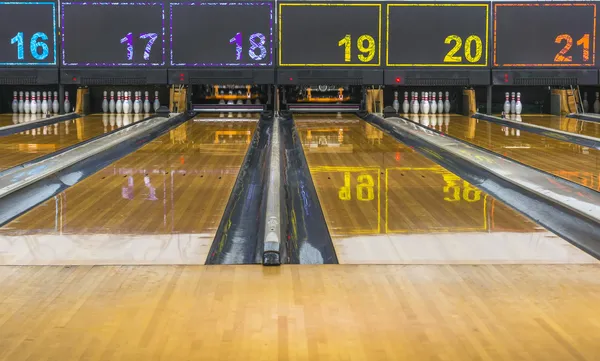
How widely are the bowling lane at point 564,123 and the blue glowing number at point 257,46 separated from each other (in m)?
2.64

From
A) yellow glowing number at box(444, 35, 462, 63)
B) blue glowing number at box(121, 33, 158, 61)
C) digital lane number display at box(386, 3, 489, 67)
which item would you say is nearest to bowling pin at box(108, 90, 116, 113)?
blue glowing number at box(121, 33, 158, 61)

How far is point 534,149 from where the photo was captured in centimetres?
526

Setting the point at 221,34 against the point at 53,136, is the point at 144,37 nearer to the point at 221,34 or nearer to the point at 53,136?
the point at 221,34

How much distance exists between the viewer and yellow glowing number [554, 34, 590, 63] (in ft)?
28.1

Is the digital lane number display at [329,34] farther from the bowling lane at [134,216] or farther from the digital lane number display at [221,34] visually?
the bowling lane at [134,216]

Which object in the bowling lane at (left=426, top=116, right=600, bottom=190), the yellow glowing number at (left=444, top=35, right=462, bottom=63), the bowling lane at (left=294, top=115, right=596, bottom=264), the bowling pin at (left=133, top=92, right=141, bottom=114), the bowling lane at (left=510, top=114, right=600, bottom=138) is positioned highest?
the yellow glowing number at (left=444, top=35, right=462, bottom=63)

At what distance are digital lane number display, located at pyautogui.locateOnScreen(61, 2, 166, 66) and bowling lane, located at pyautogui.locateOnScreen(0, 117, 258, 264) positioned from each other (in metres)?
3.64

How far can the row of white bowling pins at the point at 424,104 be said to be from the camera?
28.4 ft

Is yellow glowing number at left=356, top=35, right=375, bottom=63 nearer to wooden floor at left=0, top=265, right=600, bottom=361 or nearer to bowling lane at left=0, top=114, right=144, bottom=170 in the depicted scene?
bowling lane at left=0, top=114, right=144, bottom=170

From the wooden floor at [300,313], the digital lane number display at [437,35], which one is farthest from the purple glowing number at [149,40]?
the wooden floor at [300,313]

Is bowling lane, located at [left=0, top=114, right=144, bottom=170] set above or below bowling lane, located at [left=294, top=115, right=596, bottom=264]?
above

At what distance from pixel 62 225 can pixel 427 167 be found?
2.21 meters

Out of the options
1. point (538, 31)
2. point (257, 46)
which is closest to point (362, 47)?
point (257, 46)

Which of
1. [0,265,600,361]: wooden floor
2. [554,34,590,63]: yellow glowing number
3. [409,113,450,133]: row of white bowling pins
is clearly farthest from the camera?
[554,34,590,63]: yellow glowing number
